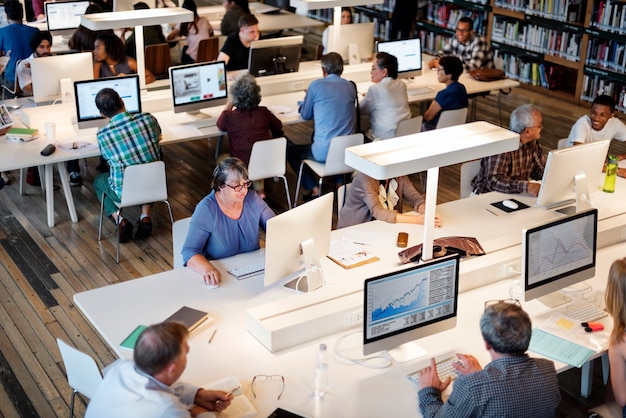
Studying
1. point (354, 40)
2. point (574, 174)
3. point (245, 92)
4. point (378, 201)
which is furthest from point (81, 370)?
point (354, 40)

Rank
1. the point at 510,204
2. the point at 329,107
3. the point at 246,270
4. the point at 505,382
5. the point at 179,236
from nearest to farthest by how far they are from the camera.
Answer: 1. the point at 505,382
2. the point at 246,270
3. the point at 179,236
4. the point at 510,204
5. the point at 329,107

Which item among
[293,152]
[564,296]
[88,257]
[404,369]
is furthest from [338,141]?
[404,369]

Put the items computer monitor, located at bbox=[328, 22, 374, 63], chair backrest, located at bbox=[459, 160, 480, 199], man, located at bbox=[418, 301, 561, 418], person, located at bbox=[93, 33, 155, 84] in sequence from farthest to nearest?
computer monitor, located at bbox=[328, 22, 374, 63] < person, located at bbox=[93, 33, 155, 84] < chair backrest, located at bbox=[459, 160, 480, 199] < man, located at bbox=[418, 301, 561, 418]

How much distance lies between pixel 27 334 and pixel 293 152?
8.11 feet

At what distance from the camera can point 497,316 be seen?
2.98 meters

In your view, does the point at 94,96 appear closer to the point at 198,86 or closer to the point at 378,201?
the point at 198,86

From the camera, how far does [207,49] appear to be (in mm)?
8805

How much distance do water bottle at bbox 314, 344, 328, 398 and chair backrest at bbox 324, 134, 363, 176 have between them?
2.73 metres

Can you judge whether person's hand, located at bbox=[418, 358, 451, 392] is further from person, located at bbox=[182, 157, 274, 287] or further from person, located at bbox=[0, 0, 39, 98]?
person, located at bbox=[0, 0, 39, 98]

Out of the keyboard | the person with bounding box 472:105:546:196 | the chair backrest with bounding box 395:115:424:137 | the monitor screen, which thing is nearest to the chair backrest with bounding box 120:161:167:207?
the monitor screen

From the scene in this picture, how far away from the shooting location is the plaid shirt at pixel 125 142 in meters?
5.33

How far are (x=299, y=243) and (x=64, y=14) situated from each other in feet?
19.5

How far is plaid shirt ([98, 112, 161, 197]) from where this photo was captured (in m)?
5.33

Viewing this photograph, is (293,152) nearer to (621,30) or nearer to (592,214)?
(592,214)
